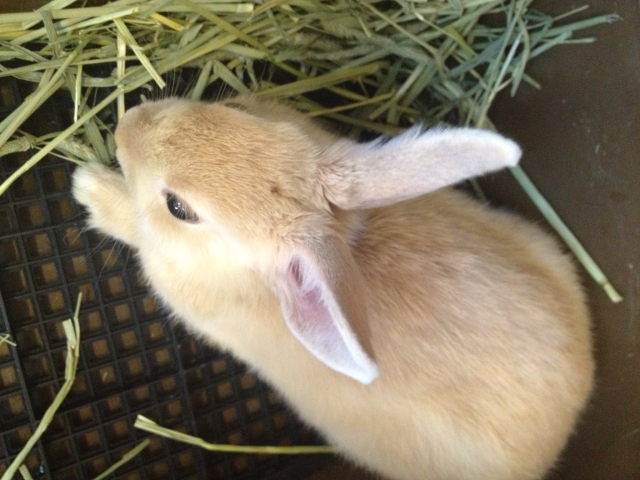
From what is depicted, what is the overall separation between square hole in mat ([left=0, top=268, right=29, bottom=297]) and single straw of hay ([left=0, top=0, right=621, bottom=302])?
0.33 meters

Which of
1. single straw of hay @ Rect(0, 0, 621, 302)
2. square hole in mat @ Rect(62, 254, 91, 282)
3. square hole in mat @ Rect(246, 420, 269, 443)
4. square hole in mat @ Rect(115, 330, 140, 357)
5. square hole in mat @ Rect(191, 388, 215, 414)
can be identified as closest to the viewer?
single straw of hay @ Rect(0, 0, 621, 302)

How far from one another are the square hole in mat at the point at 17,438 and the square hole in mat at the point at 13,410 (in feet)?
0.09

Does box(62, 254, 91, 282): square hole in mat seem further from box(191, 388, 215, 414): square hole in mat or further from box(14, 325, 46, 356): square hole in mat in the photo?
box(191, 388, 215, 414): square hole in mat

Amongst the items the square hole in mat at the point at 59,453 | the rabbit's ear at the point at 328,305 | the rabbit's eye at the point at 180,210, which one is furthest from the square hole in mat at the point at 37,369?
the rabbit's ear at the point at 328,305

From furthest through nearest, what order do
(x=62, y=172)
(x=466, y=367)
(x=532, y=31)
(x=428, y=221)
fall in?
(x=532, y=31), (x=62, y=172), (x=428, y=221), (x=466, y=367)

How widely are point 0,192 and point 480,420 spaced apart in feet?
5.30

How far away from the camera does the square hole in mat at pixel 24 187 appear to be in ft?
6.28

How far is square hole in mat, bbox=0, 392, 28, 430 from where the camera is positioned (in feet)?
6.43

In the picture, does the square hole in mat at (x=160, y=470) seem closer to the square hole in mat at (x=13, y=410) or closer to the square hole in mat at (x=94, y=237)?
the square hole in mat at (x=13, y=410)

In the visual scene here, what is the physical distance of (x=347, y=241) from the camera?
5.19 feet

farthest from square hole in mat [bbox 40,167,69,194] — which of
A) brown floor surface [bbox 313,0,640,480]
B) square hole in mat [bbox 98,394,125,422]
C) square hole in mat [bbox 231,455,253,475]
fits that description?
brown floor surface [bbox 313,0,640,480]

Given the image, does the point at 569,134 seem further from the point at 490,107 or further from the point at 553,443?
the point at 553,443

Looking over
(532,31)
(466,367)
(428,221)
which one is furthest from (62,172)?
(532,31)

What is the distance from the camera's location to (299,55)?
202 centimetres
